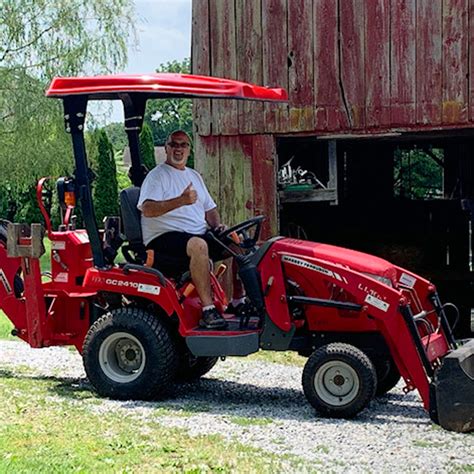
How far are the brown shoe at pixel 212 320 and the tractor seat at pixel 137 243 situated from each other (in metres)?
0.40

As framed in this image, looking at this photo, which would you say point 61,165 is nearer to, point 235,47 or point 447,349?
point 235,47

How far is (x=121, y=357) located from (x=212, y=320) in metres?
0.81

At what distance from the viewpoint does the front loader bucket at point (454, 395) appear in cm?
677

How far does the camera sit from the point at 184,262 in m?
8.03

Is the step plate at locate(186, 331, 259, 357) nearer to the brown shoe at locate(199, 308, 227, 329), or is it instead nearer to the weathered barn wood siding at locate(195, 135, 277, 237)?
the brown shoe at locate(199, 308, 227, 329)

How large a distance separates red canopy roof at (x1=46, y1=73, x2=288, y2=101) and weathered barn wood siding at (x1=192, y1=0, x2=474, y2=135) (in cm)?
360

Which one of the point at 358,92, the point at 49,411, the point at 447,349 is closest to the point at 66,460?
the point at 49,411

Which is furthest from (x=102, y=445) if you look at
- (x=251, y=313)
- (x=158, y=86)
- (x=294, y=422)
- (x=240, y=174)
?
(x=240, y=174)

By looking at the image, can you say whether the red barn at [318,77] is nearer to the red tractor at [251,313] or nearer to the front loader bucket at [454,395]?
the red tractor at [251,313]

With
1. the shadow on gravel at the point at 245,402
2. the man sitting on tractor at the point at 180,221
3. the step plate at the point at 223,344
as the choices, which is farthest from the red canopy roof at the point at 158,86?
the shadow on gravel at the point at 245,402

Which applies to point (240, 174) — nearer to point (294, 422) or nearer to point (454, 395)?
point (294, 422)

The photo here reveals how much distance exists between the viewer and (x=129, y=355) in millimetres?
8102

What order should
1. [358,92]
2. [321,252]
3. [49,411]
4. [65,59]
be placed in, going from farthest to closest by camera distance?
[65,59] < [358,92] < [321,252] < [49,411]

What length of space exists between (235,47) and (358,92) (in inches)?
57.8
